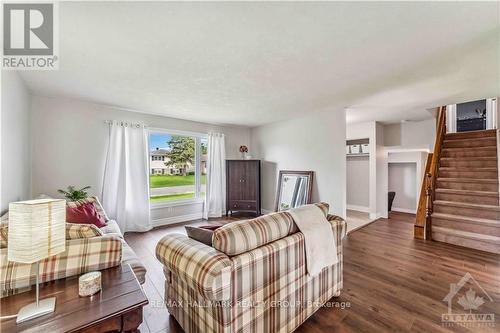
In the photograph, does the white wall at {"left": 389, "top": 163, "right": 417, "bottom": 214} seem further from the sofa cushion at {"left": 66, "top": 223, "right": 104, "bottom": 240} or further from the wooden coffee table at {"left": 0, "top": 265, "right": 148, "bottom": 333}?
the sofa cushion at {"left": 66, "top": 223, "right": 104, "bottom": 240}

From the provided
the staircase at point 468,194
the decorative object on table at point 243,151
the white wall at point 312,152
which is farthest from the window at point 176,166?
the staircase at point 468,194

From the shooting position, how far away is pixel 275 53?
6.40ft

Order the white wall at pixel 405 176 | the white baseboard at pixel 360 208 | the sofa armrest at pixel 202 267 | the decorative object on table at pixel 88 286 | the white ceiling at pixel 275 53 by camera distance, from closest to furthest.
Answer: the decorative object on table at pixel 88 286 < the sofa armrest at pixel 202 267 < the white ceiling at pixel 275 53 < the white wall at pixel 405 176 < the white baseboard at pixel 360 208

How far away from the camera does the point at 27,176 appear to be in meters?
2.94

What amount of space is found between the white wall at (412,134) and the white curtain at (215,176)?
4307 millimetres

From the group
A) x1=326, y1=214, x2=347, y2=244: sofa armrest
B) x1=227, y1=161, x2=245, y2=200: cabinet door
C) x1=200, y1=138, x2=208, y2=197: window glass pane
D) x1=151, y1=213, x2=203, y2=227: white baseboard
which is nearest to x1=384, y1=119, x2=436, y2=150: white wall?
x1=227, y1=161, x2=245, y2=200: cabinet door

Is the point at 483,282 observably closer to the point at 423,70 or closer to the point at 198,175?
the point at 423,70

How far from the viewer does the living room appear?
121cm

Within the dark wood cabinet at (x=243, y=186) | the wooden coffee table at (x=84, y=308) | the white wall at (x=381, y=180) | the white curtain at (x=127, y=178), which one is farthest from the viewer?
the dark wood cabinet at (x=243, y=186)

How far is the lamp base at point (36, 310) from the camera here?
0.84 m

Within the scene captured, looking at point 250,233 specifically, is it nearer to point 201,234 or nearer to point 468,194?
point 201,234

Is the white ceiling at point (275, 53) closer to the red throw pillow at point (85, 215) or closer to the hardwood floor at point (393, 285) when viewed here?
the red throw pillow at point (85, 215)

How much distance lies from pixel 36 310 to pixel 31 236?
1.04 feet

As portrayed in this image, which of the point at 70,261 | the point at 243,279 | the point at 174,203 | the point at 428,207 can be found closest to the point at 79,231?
the point at 70,261
